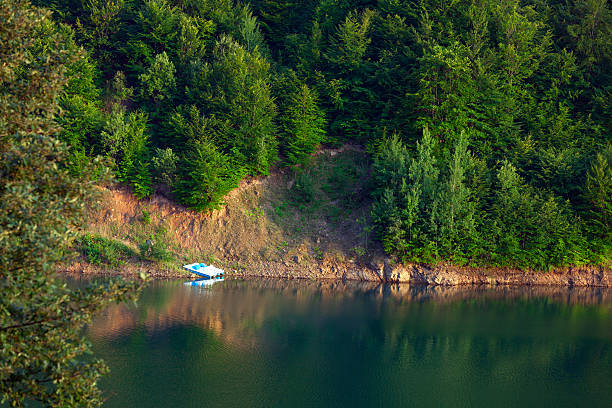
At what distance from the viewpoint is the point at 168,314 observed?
105 ft

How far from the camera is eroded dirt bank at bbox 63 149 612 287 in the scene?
145 feet

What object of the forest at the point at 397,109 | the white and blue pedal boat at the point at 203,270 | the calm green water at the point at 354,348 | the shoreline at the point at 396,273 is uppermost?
the forest at the point at 397,109

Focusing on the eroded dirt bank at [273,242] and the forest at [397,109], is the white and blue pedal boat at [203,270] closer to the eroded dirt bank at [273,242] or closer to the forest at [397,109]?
the eroded dirt bank at [273,242]

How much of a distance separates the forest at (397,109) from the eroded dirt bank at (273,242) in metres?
1.43

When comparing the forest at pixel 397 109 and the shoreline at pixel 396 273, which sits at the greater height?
the forest at pixel 397 109

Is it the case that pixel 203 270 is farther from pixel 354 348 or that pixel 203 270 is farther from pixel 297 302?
pixel 354 348

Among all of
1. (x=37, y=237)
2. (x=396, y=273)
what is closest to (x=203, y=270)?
(x=396, y=273)

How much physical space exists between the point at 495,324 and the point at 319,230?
744 inches

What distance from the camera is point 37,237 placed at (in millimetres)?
11078

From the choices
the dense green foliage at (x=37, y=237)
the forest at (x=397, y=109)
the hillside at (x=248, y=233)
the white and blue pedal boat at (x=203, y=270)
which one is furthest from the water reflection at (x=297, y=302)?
the dense green foliage at (x=37, y=237)

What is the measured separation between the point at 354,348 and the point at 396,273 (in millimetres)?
17394

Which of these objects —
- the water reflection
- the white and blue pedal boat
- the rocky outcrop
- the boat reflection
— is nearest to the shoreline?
the rocky outcrop

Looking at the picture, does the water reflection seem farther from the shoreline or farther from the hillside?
the hillside

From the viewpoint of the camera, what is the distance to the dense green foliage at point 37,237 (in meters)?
10.9
